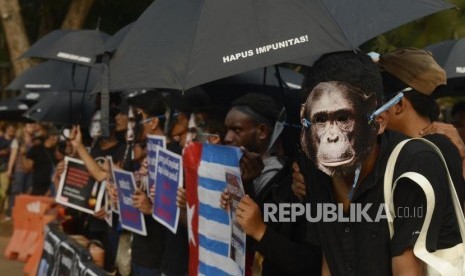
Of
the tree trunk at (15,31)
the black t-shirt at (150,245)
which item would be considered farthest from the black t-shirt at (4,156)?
the black t-shirt at (150,245)

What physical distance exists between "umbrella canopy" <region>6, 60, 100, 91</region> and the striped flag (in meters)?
5.23

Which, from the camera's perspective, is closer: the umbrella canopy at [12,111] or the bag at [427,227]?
the bag at [427,227]

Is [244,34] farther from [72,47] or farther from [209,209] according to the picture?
[72,47]

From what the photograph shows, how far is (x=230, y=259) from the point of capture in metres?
5.09

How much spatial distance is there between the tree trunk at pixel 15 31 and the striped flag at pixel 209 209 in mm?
15315

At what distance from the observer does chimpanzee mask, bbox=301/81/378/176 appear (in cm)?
351

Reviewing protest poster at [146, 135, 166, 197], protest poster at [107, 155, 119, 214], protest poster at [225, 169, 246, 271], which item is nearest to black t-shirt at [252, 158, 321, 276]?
protest poster at [225, 169, 246, 271]

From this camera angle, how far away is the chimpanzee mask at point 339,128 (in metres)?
3.51

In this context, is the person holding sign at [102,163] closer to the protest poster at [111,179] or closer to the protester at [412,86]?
the protest poster at [111,179]

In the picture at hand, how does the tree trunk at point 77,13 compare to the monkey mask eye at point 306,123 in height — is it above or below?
above

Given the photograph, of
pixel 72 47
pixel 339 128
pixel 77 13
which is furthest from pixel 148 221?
pixel 77 13

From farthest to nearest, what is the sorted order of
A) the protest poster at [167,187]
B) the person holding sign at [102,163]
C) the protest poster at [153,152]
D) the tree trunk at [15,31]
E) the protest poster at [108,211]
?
the tree trunk at [15,31], the person holding sign at [102,163], the protest poster at [108,211], the protest poster at [153,152], the protest poster at [167,187]

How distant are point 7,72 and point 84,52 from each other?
23700 millimetres

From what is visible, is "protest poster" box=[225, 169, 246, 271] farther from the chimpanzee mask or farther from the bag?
the bag
